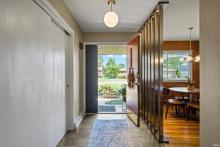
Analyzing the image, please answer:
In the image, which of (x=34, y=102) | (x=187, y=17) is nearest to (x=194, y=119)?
(x=187, y=17)

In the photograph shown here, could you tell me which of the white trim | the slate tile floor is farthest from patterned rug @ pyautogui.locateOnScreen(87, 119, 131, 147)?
the white trim

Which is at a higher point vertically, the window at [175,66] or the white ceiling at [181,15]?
the white ceiling at [181,15]

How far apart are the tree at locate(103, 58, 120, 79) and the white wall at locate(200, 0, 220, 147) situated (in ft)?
26.0

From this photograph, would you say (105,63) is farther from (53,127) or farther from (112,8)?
(53,127)

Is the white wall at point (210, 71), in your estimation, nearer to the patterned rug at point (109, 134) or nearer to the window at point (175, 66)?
the patterned rug at point (109, 134)

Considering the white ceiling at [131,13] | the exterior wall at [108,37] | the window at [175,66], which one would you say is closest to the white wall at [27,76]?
the white ceiling at [131,13]

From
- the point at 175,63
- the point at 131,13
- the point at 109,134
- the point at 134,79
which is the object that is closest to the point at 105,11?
the point at 131,13

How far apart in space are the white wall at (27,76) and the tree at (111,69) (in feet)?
22.3

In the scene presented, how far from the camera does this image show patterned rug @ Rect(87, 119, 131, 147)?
375 centimetres

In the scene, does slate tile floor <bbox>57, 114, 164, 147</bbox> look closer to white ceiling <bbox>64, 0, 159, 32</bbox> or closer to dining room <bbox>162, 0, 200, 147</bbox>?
dining room <bbox>162, 0, 200, 147</bbox>

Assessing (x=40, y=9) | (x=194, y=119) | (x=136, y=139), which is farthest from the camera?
(x=194, y=119)

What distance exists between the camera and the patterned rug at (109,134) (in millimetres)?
3752

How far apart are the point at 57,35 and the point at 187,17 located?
10.2ft

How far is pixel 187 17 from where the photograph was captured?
508 centimetres
